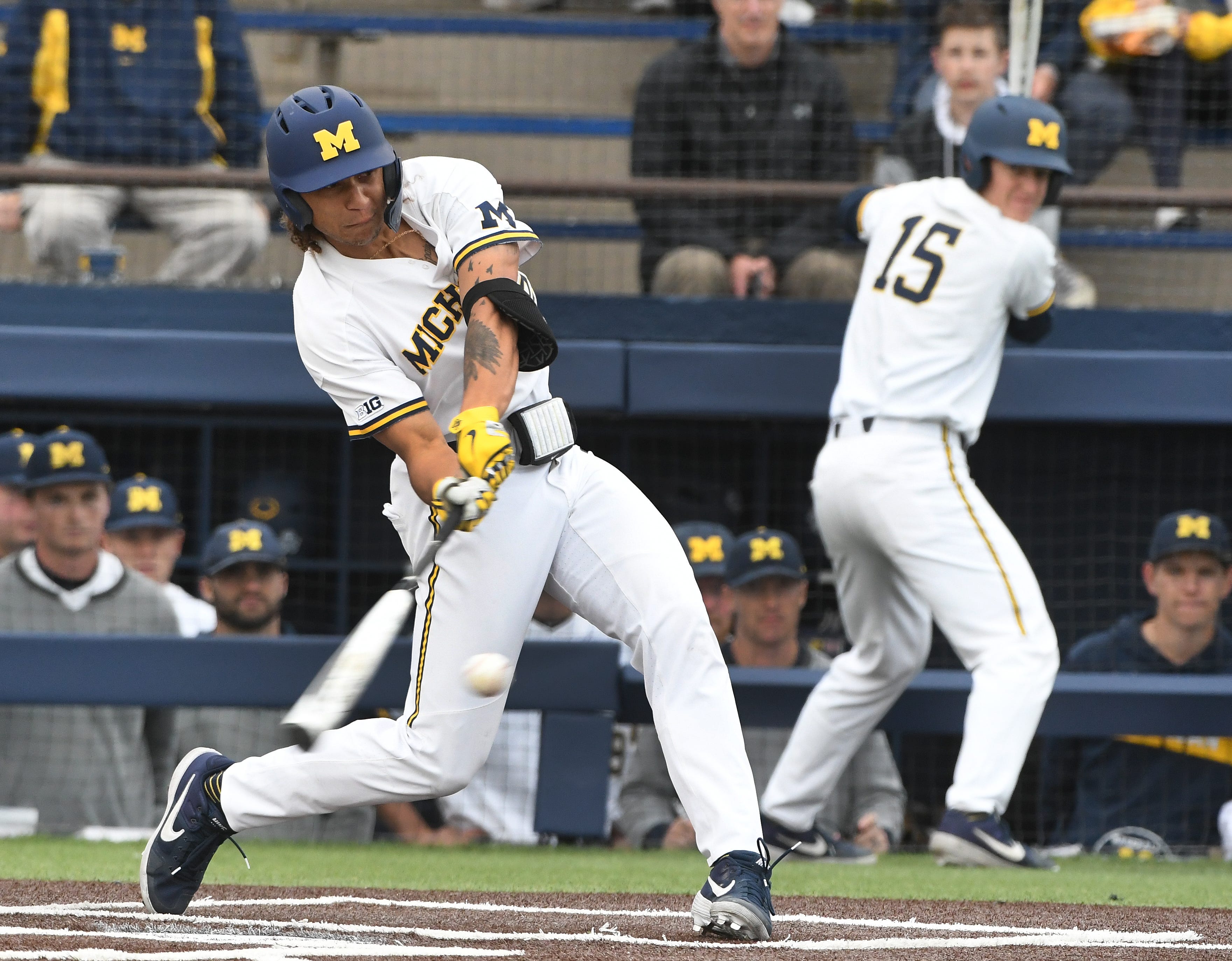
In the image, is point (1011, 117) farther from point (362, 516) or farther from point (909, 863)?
point (362, 516)

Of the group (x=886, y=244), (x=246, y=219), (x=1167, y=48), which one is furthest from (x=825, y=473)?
(x=1167, y=48)

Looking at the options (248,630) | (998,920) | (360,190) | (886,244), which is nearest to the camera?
(360,190)

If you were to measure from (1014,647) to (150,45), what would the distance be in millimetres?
4063

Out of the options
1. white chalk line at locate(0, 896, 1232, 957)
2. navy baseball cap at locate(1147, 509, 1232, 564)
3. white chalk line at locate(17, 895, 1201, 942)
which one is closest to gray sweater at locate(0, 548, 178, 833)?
white chalk line at locate(17, 895, 1201, 942)

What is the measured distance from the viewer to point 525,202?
7.42 m

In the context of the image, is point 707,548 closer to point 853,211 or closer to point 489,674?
point 853,211

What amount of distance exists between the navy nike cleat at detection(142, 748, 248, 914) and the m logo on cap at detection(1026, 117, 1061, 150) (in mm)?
2821

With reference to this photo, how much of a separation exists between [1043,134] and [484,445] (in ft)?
8.14

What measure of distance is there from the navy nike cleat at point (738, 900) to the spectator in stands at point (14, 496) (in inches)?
140

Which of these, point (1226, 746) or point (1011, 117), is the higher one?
point (1011, 117)

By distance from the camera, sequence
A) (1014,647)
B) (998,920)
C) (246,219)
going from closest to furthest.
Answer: (998,920) → (1014,647) → (246,219)

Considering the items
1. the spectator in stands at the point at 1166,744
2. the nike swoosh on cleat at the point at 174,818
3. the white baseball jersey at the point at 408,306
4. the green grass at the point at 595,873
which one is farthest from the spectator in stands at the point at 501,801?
the white baseball jersey at the point at 408,306

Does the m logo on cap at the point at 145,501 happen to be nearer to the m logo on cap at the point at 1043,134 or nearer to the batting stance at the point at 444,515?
the batting stance at the point at 444,515

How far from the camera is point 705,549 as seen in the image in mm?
5672
